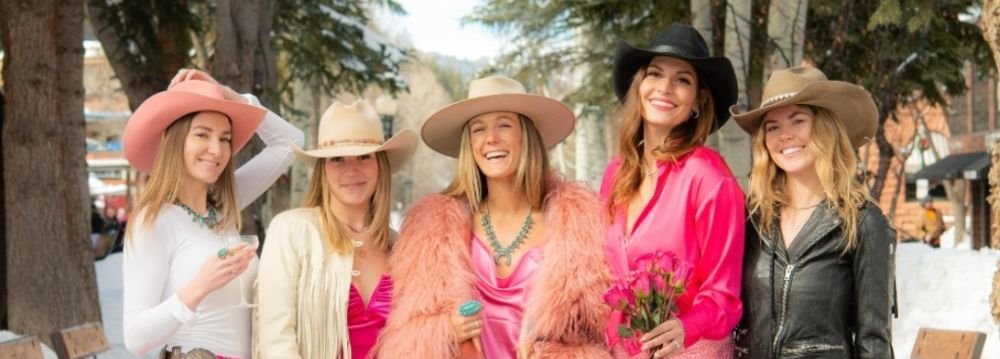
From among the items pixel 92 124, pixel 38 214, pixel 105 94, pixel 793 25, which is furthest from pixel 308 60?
pixel 105 94

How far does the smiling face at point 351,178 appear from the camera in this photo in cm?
417

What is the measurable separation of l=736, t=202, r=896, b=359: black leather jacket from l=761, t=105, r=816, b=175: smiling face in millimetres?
182

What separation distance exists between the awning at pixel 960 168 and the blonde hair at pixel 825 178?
23.4 meters

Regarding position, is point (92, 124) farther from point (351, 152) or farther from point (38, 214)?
point (351, 152)

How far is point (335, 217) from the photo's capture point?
4168mm

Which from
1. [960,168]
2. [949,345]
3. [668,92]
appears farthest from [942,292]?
[960,168]

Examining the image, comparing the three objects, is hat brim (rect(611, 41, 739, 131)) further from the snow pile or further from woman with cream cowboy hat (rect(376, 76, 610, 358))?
the snow pile

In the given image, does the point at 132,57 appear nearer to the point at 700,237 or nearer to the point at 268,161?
the point at 268,161

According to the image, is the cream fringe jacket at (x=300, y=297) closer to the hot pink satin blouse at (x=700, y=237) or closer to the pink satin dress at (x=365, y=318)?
the pink satin dress at (x=365, y=318)

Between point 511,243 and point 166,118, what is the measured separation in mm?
1403

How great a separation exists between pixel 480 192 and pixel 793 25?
15.9ft

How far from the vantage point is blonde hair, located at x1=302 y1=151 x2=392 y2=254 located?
13.4 ft

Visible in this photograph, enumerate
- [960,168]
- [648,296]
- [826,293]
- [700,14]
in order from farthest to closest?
[960,168], [700,14], [826,293], [648,296]

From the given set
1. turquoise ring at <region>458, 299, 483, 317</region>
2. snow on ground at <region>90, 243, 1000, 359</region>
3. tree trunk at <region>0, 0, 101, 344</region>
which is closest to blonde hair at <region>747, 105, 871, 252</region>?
turquoise ring at <region>458, 299, 483, 317</region>
